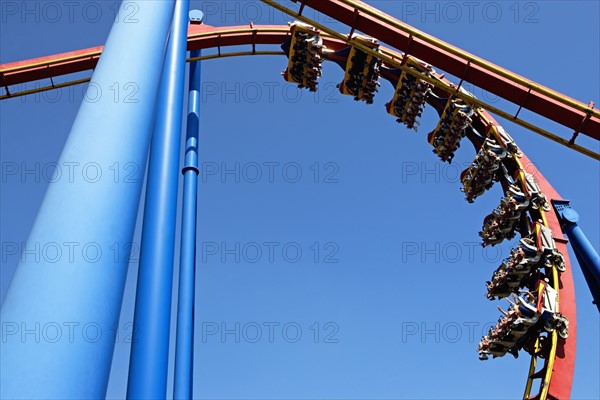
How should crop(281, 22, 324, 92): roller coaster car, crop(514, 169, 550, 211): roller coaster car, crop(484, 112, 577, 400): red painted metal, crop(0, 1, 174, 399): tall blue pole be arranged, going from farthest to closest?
crop(281, 22, 324, 92): roller coaster car
crop(514, 169, 550, 211): roller coaster car
crop(484, 112, 577, 400): red painted metal
crop(0, 1, 174, 399): tall blue pole

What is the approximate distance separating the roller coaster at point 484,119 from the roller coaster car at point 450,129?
0.02 m

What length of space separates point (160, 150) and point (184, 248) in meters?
3.60

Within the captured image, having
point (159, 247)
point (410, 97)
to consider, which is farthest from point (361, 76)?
point (159, 247)

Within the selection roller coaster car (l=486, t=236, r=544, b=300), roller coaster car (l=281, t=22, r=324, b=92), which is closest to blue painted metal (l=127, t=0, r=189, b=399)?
roller coaster car (l=281, t=22, r=324, b=92)

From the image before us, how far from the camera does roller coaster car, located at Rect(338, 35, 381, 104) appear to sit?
33.7 feet

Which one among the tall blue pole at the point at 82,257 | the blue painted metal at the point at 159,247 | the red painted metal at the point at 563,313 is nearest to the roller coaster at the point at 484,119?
the red painted metal at the point at 563,313

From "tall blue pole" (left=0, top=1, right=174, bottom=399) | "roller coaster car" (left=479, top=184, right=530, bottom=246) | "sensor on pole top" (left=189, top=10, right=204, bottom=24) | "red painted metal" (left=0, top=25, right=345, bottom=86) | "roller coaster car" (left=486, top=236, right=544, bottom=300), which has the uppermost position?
"sensor on pole top" (left=189, top=10, right=204, bottom=24)

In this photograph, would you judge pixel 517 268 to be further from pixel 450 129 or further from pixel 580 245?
pixel 450 129

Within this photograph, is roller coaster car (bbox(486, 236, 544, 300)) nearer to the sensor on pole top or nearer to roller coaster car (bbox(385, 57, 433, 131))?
roller coaster car (bbox(385, 57, 433, 131))

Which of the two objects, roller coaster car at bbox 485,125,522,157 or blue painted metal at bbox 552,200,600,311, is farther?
roller coaster car at bbox 485,125,522,157

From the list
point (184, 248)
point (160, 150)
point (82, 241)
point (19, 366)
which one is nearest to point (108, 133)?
point (82, 241)

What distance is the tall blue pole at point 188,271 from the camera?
6680mm

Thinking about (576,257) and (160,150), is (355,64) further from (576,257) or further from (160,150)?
(160,150)

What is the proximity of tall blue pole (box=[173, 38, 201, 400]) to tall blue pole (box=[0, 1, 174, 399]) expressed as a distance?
4.85 m
